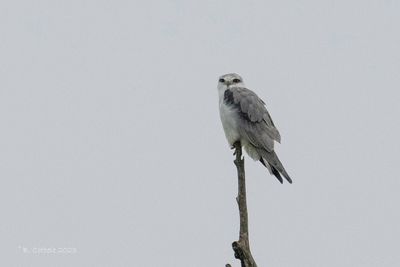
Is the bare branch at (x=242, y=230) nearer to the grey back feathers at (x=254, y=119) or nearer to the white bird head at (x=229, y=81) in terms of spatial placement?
the grey back feathers at (x=254, y=119)

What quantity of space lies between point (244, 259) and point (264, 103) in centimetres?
395

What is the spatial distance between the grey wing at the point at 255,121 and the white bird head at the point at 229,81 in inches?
28.2

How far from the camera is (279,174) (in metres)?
9.92

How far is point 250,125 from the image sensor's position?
10.6m

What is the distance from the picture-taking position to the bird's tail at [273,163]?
32.1 feet

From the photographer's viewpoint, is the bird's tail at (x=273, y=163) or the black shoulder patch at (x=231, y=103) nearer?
the bird's tail at (x=273, y=163)

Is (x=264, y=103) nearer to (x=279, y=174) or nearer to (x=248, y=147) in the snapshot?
(x=248, y=147)

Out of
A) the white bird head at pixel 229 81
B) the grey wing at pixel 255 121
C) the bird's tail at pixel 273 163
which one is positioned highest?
the white bird head at pixel 229 81

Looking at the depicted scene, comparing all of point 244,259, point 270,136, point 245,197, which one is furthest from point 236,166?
point 270,136

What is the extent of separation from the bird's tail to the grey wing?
0.29 feet

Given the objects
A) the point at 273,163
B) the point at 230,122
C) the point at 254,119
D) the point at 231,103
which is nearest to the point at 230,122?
the point at 230,122

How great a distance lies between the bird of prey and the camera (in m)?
10.4

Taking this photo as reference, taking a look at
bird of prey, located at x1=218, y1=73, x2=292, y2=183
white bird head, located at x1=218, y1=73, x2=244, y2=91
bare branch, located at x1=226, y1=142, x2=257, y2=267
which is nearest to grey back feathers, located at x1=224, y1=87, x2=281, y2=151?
bird of prey, located at x1=218, y1=73, x2=292, y2=183

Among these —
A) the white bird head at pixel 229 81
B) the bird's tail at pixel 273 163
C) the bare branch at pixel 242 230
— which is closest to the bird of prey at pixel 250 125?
the bird's tail at pixel 273 163
